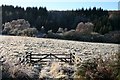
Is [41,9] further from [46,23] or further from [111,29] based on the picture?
[111,29]

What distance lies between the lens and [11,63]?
17.6 metres

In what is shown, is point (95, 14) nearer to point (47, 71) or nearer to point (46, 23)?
point (46, 23)

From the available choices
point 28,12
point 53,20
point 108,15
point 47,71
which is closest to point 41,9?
point 28,12

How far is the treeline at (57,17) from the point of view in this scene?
94.9 m

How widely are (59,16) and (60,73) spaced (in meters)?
90.2

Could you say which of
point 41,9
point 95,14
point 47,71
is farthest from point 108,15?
point 47,71

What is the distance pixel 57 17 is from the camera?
349ft

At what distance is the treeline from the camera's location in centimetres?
9488

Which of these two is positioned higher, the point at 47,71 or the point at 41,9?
the point at 41,9

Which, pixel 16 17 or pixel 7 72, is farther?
pixel 16 17

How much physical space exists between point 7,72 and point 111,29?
7553 centimetres

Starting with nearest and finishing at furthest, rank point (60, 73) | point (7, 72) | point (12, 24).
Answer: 1. point (7, 72)
2. point (60, 73)
3. point (12, 24)

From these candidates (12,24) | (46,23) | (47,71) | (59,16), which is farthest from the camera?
(59,16)

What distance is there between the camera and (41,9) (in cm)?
11238
